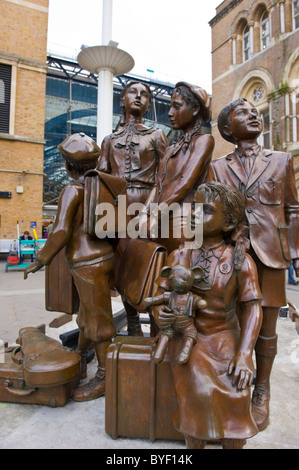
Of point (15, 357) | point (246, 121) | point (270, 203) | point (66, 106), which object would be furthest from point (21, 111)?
point (270, 203)

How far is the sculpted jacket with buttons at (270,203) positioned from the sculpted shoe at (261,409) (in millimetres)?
872

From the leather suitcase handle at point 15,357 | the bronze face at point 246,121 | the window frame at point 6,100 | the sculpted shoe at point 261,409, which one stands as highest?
the window frame at point 6,100

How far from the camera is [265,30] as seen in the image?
1478cm

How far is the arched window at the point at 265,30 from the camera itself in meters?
14.5

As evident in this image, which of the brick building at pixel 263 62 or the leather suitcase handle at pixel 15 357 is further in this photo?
the brick building at pixel 263 62

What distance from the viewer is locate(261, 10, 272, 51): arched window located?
1451 centimetres

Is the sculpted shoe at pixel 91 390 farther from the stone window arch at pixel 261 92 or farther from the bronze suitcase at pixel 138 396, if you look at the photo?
the stone window arch at pixel 261 92

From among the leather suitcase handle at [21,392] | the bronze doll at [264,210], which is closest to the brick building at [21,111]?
the leather suitcase handle at [21,392]

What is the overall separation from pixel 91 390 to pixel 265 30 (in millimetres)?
17466

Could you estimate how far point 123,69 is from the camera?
8.78 metres

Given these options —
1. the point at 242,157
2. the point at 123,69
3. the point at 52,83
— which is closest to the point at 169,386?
the point at 242,157

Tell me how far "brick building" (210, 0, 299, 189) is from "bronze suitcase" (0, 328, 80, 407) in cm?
1234

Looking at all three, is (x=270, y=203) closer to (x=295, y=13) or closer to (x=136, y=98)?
(x=136, y=98)

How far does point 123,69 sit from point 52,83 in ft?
53.9
